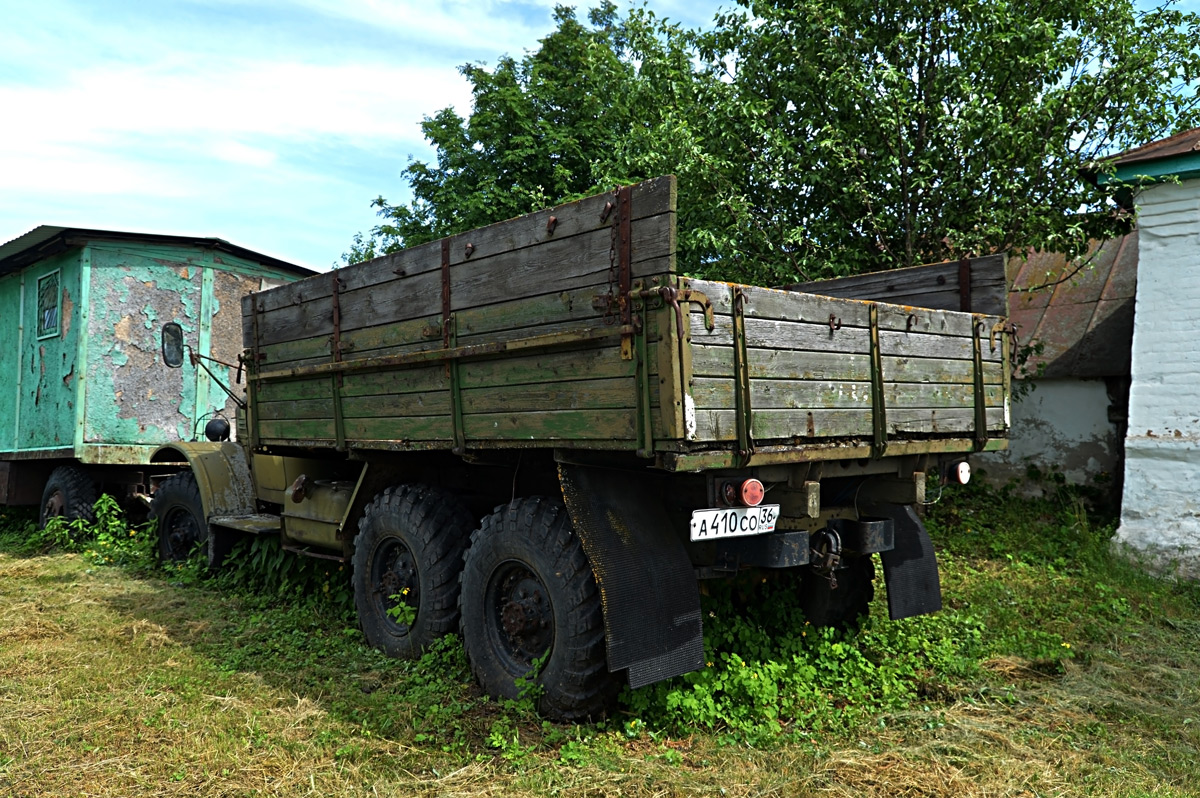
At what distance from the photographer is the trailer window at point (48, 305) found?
29.3 ft

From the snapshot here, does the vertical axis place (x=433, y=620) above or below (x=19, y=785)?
above

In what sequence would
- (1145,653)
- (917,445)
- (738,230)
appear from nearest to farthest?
1. (917,445)
2. (1145,653)
3. (738,230)

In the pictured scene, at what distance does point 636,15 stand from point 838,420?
8.52 m

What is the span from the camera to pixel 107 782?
3.32 metres

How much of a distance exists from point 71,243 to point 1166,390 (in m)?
10.4

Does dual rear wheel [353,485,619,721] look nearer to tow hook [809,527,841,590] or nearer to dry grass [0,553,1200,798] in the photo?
dry grass [0,553,1200,798]

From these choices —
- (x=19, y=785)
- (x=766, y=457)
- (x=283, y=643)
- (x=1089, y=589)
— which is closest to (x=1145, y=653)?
(x=1089, y=589)

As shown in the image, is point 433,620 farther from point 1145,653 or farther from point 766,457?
point 1145,653

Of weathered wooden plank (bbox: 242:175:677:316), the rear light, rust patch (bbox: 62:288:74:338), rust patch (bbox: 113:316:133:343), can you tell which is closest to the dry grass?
the rear light

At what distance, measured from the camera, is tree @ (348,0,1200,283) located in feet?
26.7

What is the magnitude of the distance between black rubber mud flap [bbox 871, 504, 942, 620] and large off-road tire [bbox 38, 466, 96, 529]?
26.0 feet

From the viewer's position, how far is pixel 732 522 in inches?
141

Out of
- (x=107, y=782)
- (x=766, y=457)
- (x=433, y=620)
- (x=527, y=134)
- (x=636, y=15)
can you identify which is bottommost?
(x=107, y=782)

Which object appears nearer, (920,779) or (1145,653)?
(920,779)
